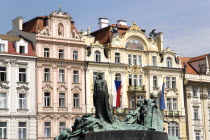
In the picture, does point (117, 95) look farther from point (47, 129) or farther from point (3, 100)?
point (3, 100)

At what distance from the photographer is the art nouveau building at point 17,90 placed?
44812 millimetres

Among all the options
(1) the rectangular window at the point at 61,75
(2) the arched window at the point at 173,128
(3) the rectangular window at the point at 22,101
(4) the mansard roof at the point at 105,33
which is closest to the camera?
(3) the rectangular window at the point at 22,101

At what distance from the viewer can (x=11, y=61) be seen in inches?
1797

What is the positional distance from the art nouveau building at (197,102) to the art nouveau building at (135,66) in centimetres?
98

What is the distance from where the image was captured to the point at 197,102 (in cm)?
5709

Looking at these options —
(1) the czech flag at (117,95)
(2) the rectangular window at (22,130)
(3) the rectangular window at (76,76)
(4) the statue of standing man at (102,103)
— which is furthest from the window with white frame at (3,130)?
(4) the statue of standing man at (102,103)

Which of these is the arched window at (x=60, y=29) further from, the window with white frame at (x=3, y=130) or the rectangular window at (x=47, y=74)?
the window with white frame at (x=3, y=130)

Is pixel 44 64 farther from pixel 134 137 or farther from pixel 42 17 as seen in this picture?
pixel 134 137

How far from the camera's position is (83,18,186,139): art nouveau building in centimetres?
5134

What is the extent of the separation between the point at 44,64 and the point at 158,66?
13.8 metres

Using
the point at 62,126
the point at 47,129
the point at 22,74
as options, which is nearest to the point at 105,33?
the point at 22,74

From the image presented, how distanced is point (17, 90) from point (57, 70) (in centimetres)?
467

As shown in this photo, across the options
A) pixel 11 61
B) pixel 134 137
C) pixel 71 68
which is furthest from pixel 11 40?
pixel 134 137

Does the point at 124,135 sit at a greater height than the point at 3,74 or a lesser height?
lesser
